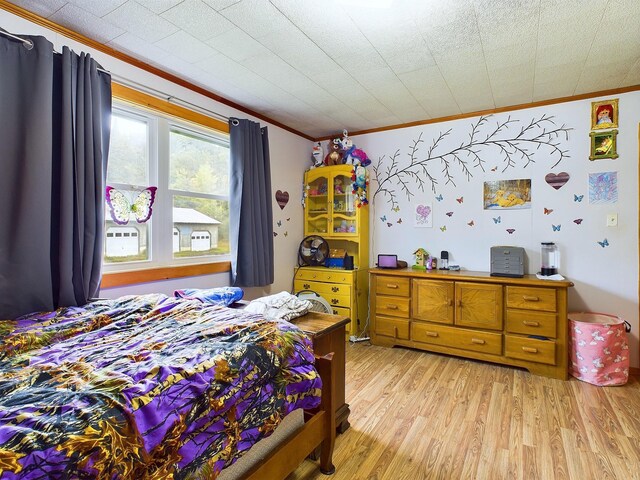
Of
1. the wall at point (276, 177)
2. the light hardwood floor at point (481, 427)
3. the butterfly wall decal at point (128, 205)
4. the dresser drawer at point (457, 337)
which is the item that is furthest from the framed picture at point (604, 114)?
the butterfly wall decal at point (128, 205)

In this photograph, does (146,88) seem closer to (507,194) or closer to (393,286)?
(393,286)

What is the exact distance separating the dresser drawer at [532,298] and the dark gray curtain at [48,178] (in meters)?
2.96

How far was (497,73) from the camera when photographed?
7.89 ft

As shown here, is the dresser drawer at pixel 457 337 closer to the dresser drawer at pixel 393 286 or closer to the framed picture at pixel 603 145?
the dresser drawer at pixel 393 286

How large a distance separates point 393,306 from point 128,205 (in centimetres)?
237

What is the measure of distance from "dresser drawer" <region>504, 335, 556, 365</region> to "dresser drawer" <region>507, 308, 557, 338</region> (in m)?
0.05

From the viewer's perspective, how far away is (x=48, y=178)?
1732 mm

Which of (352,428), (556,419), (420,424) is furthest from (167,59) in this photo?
(556,419)

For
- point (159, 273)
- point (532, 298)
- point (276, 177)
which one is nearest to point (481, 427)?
point (532, 298)

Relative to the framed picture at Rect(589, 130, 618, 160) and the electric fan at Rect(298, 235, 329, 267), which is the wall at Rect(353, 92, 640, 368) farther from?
the electric fan at Rect(298, 235, 329, 267)

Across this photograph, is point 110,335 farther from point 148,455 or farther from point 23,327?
point 148,455

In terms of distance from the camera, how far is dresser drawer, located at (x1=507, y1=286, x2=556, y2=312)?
2.57 metres

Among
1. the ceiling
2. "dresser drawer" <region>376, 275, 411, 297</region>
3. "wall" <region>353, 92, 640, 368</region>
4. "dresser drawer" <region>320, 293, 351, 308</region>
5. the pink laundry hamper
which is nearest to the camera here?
the ceiling

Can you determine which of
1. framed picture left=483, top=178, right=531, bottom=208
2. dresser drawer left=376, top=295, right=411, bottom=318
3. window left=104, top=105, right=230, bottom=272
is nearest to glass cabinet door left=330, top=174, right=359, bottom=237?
dresser drawer left=376, top=295, right=411, bottom=318
